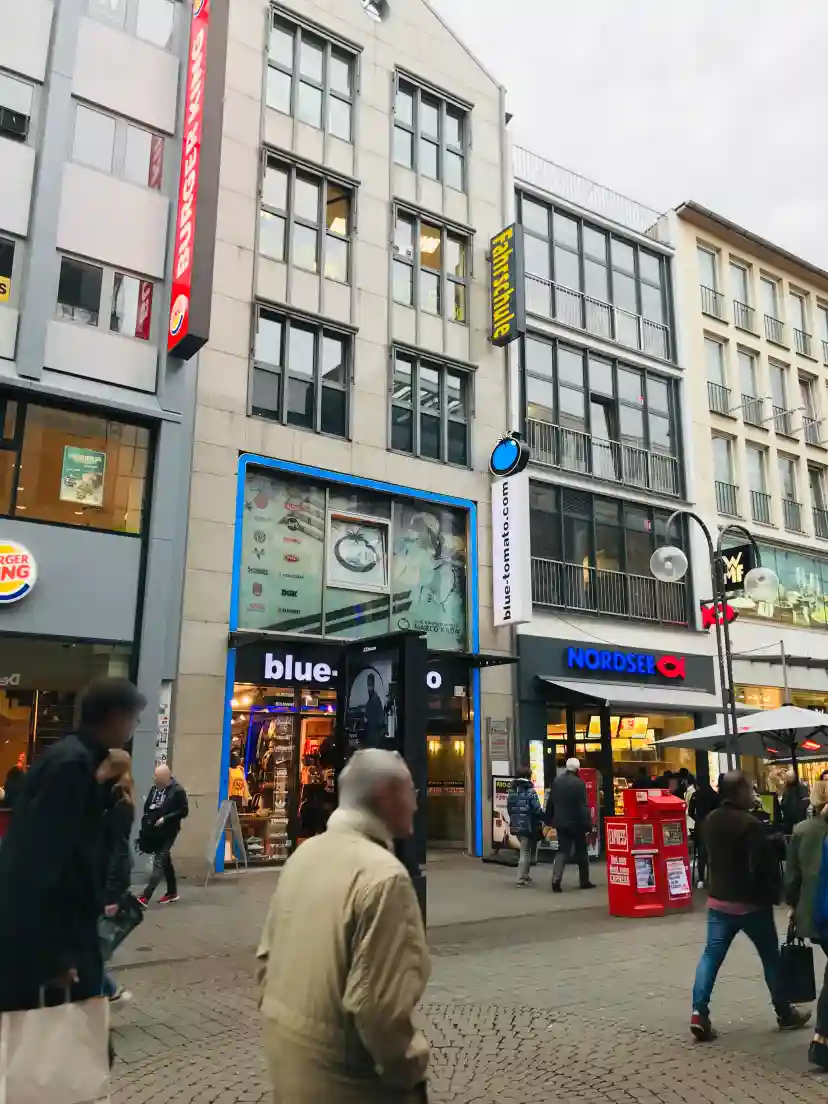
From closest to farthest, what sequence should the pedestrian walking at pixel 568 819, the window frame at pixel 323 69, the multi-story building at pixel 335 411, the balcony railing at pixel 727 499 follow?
the pedestrian walking at pixel 568 819
the multi-story building at pixel 335 411
the window frame at pixel 323 69
the balcony railing at pixel 727 499

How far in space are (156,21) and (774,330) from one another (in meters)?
20.7

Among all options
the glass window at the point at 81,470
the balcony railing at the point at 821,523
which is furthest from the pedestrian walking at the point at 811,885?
the balcony railing at the point at 821,523

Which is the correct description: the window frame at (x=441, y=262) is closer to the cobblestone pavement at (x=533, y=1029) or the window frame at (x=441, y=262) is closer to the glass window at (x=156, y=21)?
the glass window at (x=156, y=21)

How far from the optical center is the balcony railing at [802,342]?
29797mm

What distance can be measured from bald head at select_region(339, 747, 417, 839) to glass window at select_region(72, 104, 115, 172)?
1564 cm

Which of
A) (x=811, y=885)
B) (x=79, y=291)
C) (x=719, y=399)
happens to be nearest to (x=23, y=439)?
(x=79, y=291)

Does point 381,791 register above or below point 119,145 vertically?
below

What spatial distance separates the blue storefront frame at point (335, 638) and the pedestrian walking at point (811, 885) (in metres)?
11.0

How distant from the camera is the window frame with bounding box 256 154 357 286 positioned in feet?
59.6

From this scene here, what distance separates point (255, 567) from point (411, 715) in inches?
311

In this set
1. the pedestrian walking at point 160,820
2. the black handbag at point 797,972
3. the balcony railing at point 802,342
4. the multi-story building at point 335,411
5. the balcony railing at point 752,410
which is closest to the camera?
the black handbag at point 797,972

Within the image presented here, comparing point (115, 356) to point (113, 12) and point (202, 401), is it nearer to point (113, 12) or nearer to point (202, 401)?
point (202, 401)

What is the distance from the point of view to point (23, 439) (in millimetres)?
14492

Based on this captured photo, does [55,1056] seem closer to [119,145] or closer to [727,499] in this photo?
[119,145]
